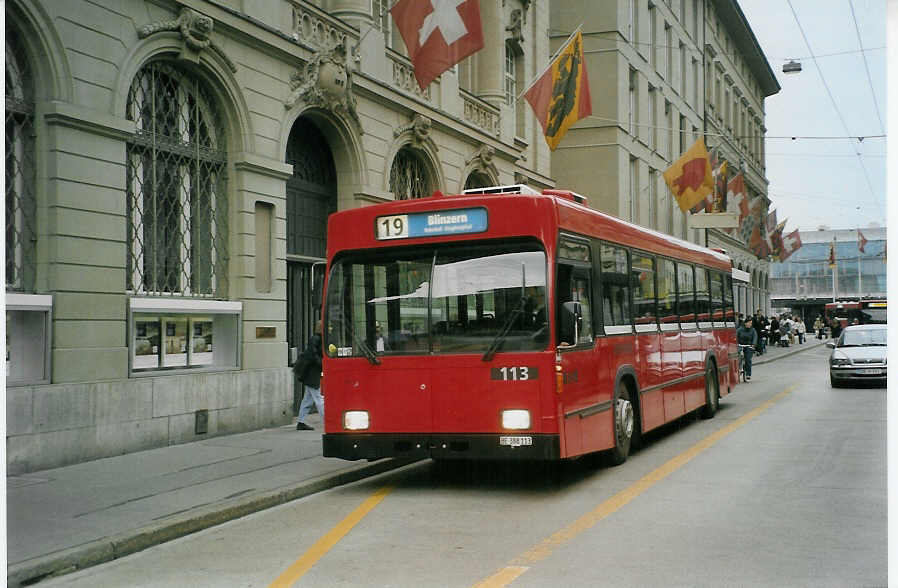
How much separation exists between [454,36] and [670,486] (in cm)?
925

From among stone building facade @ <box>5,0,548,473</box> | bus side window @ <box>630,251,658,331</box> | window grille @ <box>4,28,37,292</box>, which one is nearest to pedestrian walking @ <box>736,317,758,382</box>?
stone building facade @ <box>5,0,548,473</box>

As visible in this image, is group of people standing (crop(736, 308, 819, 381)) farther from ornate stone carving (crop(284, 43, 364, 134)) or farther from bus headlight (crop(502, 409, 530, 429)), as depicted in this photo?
bus headlight (crop(502, 409, 530, 429))

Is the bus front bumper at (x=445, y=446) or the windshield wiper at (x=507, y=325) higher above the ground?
the windshield wiper at (x=507, y=325)

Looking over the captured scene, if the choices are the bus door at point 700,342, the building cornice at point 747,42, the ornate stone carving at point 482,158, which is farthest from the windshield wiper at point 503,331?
the building cornice at point 747,42

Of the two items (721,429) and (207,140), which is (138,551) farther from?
(721,429)

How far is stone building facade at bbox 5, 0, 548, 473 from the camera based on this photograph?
36.2 feet

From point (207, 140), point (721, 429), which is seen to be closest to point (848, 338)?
point (721, 429)

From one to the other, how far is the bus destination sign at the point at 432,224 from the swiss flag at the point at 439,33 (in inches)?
271

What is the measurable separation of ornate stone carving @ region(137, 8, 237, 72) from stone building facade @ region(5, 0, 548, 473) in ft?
0.09

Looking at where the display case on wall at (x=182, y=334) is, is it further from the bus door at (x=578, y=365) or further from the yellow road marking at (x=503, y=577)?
the yellow road marking at (x=503, y=577)

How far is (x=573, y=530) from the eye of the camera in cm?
752

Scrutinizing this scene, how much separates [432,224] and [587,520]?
3.27 meters

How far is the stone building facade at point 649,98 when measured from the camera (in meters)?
35.7

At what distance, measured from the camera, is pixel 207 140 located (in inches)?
563
